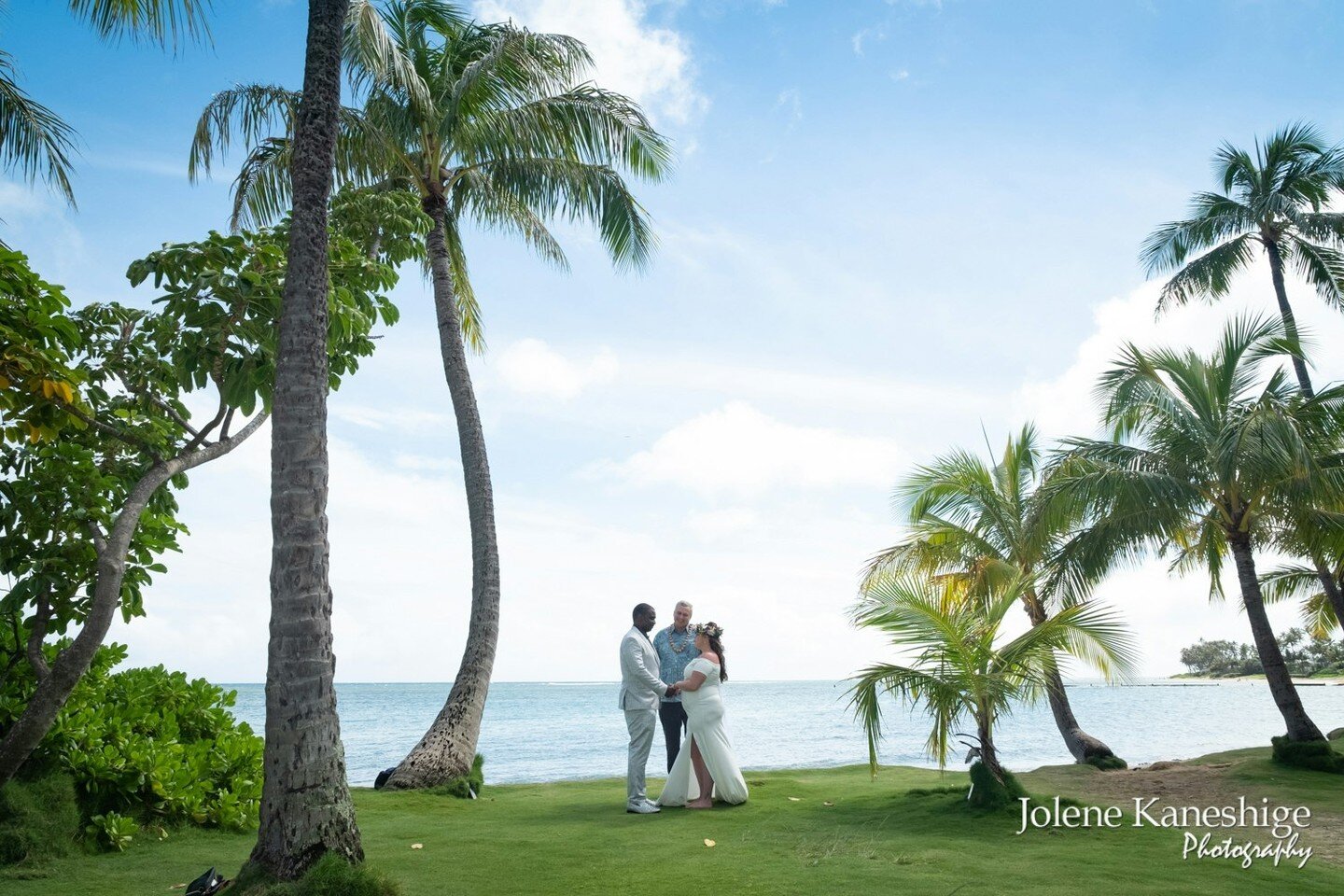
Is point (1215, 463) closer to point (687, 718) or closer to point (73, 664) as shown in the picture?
point (687, 718)

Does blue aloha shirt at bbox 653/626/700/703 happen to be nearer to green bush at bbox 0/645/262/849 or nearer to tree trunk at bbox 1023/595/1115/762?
green bush at bbox 0/645/262/849

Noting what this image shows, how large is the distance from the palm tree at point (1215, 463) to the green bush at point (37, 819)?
41.2ft

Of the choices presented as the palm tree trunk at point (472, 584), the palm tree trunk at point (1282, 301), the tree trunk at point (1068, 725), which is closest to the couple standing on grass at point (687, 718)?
the palm tree trunk at point (472, 584)

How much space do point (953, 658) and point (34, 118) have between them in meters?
10.6

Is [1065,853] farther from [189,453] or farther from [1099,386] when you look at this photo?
[1099,386]

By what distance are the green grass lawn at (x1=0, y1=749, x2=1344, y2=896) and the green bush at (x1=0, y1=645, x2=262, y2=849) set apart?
0.29 m

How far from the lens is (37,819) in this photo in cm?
667

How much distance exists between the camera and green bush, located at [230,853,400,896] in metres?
5.03

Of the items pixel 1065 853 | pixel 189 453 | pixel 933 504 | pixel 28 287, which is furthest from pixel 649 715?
pixel 933 504

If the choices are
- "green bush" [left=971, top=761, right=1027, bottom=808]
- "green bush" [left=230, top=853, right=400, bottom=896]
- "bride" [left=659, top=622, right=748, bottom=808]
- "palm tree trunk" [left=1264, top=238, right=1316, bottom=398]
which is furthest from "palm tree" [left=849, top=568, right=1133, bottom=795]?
"palm tree trunk" [left=1264, top=238, right=1316, bottom=398]

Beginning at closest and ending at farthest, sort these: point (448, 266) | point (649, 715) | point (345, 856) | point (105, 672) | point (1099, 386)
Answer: point (345, 856) < point (105, 672) < point (649, 715) < point (448, 266) < point (1099, 386)

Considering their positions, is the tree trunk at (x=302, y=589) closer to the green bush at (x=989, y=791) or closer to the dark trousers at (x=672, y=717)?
the dark trousers at (x=672, y=717)

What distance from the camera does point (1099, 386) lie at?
15.3 meters

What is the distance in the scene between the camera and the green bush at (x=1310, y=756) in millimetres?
12359
